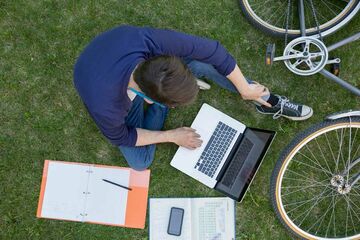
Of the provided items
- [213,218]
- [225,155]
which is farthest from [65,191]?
[225,155]

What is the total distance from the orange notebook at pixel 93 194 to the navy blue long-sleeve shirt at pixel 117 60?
80cm

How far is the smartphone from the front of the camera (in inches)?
117

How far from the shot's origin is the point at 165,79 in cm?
197

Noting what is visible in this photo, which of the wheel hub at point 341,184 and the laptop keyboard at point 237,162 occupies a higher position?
the wheel hub at point 341,184

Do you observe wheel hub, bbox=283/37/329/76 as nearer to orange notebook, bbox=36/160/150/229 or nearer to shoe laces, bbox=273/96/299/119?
shoe laces, bbox=273/96/299/119

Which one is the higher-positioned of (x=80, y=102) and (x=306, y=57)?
(x=306, y=57)

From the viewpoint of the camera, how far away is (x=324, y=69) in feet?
9.55

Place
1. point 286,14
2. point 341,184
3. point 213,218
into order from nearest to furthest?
point 341,184, point 213,218, point 286,14

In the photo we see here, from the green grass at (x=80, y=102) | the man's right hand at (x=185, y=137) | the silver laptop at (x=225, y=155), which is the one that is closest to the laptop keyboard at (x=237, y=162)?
the silver laptop at (x=225, y=155)

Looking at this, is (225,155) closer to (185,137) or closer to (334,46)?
(185,137)

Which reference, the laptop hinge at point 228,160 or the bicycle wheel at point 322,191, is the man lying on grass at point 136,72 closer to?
the laptop hinge at point 228,160

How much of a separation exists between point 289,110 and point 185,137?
789mm

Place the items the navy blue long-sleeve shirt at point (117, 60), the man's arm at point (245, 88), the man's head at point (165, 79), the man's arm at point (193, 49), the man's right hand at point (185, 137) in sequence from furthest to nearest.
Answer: the man's right hand at point (185, 137), the man's arm at point (245, 88), the man's arm at point (193, 49), the navy blue long-sleeve shirt at point (117, 60), the man's head at point (165, 79)

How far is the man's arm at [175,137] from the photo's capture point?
2750 millimetres
